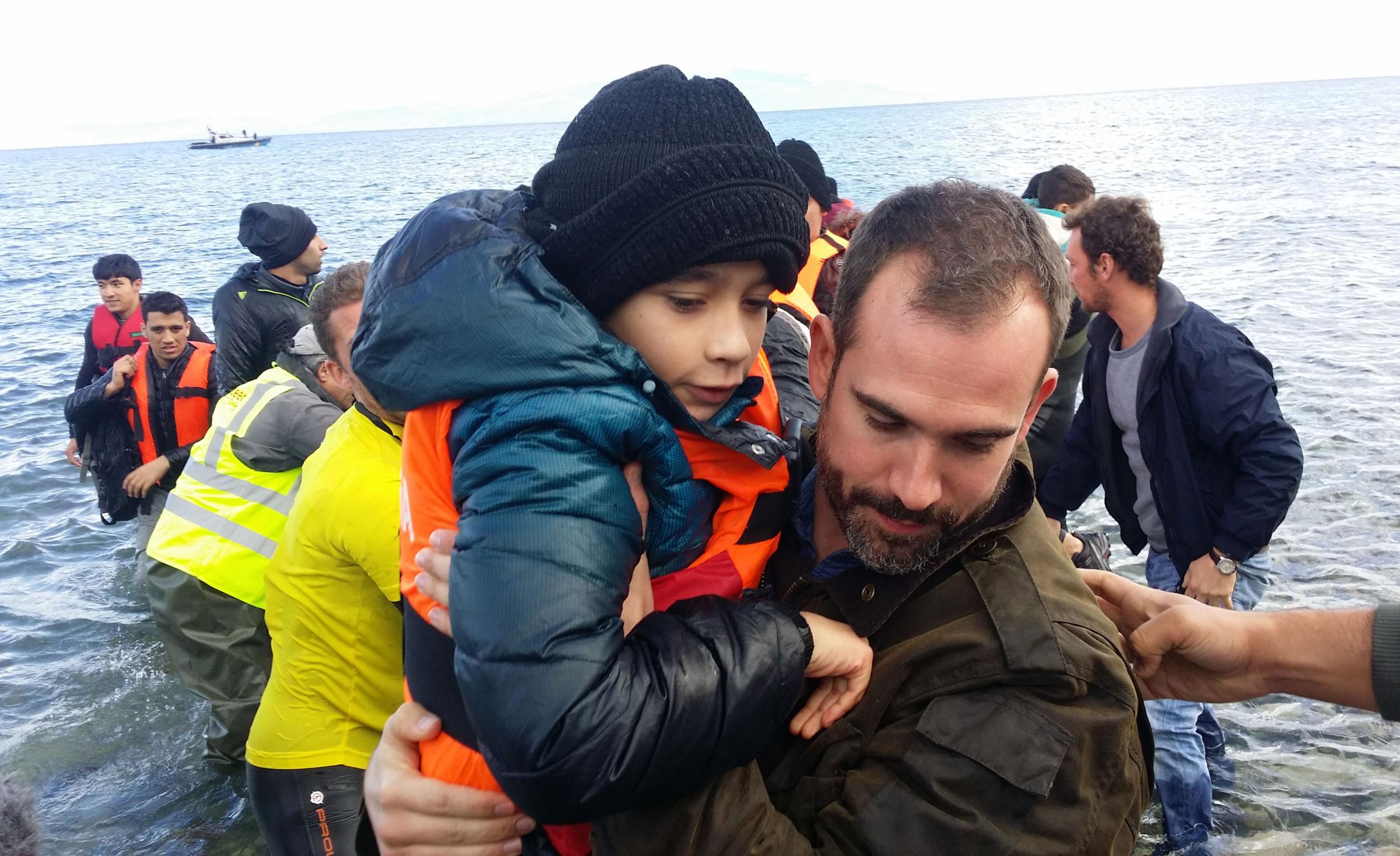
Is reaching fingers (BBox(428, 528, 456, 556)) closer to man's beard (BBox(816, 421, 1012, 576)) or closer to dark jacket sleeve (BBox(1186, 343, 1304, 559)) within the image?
man's beard (BBox(816, 421, 1012, 576))

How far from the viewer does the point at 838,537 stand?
2461 mm

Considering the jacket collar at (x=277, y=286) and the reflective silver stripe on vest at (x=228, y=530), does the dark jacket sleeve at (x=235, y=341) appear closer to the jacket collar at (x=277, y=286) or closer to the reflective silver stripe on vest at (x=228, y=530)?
the jacket collar at (x=277, y=286)

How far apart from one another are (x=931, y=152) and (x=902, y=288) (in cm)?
6573

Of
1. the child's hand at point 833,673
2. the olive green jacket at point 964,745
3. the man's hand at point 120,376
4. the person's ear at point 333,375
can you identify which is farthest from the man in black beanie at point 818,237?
the man's hand at point 120,376

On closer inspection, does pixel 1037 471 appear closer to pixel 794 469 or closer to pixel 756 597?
pixel 794 469

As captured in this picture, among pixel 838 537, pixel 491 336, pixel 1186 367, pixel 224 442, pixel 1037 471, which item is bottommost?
pixel 1037 471

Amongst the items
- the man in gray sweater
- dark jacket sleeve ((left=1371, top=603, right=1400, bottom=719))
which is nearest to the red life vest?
the man in gray sweater

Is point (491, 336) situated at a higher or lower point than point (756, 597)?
higher

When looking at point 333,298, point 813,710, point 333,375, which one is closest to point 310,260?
point 333,375

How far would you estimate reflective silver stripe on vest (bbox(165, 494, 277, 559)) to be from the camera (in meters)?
5.33

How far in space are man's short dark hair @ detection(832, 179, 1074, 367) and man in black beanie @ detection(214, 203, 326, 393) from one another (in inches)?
265

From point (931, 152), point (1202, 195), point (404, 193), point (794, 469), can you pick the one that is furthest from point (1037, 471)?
point (931, 152)

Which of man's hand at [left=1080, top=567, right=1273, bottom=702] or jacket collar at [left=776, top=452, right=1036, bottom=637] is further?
man's hand at [left=1080, top=567, right=1273, bottom=702]

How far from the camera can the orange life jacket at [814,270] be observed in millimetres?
4801
